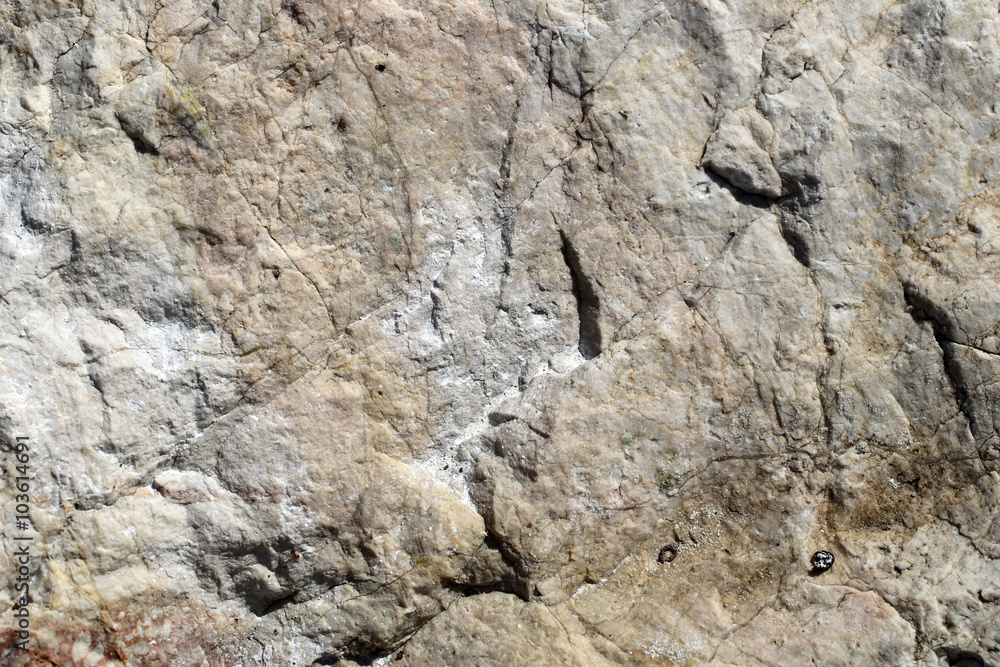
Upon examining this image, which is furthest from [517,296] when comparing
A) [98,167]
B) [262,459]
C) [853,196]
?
[98,167]

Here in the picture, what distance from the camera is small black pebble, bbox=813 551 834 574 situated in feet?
10.6

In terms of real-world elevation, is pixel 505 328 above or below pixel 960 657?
above

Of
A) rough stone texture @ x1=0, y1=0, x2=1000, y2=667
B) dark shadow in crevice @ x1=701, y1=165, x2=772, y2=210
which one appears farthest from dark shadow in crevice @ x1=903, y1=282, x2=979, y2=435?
dark shadow in crevice @ x1=701, y1=165, x2=772, y2=210

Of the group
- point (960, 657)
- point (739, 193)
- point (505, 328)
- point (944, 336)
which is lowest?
point (960, 657)

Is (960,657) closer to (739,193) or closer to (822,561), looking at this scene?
(822,561)

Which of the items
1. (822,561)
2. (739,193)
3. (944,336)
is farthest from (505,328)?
(944,336)

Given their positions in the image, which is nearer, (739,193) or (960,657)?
(960,657)

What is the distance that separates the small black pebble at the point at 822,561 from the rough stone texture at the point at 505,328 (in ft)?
0.22

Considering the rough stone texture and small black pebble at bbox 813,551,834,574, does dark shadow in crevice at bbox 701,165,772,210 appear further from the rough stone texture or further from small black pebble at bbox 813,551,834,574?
small black pebble at bbox 813,551,834,574

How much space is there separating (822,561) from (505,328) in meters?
1.66

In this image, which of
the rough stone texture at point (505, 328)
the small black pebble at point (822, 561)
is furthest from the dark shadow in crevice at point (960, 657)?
the small black pebble at point (822, 561)

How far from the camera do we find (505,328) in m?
3.34

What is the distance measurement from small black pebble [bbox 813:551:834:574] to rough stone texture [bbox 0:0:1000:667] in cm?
7

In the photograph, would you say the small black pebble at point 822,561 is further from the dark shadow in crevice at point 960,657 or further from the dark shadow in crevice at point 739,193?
the dark shadow in crevice at point 739,193
